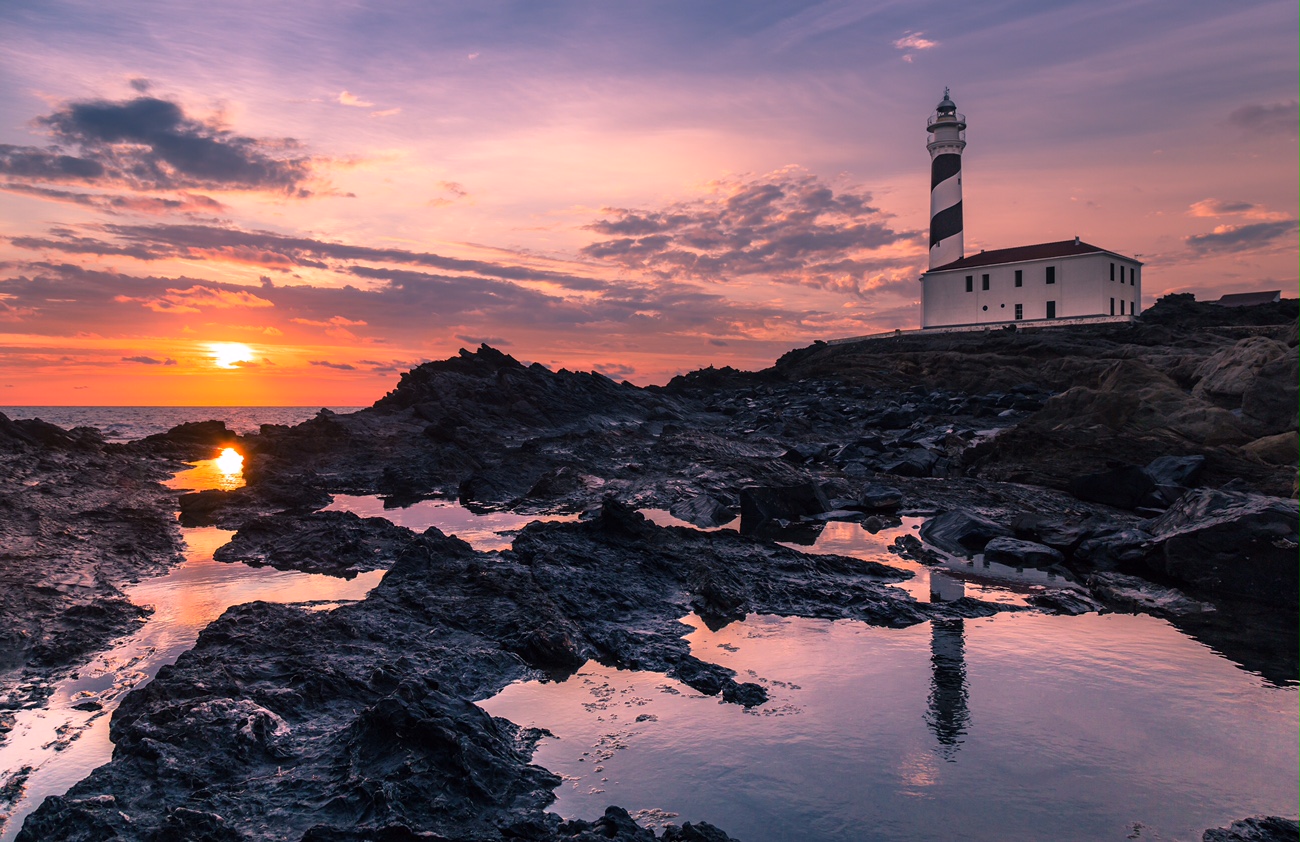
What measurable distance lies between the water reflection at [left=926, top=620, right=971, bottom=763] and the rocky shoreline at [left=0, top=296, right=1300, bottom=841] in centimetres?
41

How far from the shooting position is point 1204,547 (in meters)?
8.59

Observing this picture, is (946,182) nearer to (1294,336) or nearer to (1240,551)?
(1294,336)

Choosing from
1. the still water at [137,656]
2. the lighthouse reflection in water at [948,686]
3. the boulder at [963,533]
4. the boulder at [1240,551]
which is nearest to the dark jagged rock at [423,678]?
the still water at [137,656]

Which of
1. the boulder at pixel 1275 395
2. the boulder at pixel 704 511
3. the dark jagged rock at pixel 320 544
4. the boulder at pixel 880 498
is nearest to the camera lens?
the dark jagged rock at pixel 320 544

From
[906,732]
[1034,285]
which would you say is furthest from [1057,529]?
[1034,285]

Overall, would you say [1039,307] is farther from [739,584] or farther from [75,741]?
[75,741]

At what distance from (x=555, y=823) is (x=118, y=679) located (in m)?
4.23

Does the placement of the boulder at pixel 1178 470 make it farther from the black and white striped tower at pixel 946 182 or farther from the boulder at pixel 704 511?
the black and white striped tower at pixel 946 182

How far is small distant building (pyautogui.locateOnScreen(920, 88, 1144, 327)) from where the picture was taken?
1938 inches

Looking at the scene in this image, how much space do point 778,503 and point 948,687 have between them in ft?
21.4

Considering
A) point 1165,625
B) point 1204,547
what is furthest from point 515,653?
point 1204,547

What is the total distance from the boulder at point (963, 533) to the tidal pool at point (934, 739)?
346 cm

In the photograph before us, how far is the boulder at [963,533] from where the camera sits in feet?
34.0


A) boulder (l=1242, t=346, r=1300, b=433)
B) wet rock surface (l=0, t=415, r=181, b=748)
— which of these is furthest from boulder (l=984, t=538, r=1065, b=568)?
boulder (l=1242, t=346, r=1300, b=433)
